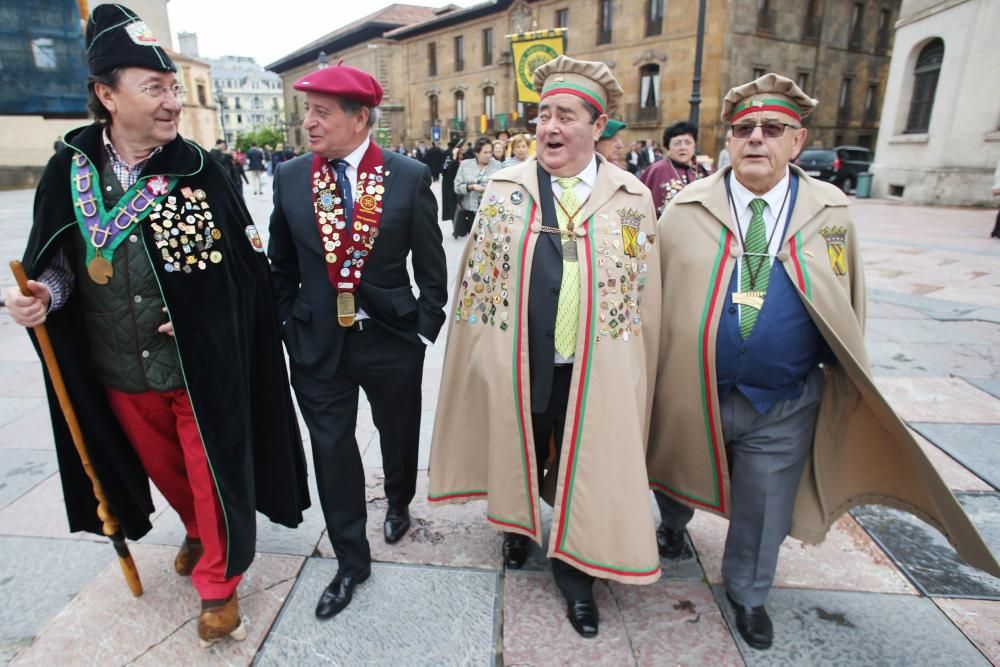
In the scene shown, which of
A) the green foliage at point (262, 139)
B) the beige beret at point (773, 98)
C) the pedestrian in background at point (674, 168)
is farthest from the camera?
the green foliage at point (262, 139)

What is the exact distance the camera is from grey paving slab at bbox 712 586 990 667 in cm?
224

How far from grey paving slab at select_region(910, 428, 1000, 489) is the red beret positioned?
3.77 m

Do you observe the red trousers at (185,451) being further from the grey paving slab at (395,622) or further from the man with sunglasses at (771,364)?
the man with sunglasses at (771,364)

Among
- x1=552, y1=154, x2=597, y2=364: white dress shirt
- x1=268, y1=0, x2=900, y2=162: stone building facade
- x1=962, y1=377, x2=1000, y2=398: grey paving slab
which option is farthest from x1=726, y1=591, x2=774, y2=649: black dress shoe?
x1=268, y1=0, x2=900, y2=162: stone building facade

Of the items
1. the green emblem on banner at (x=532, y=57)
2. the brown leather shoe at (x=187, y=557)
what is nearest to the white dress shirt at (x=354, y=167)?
the brown leather shoe at (x=187, y=557)

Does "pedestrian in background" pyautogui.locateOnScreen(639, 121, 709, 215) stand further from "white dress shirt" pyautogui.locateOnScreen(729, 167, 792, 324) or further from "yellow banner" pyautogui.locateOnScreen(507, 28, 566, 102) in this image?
"yellow banner" pyautogui.locateOnScreen(507, 28, 566, 102)

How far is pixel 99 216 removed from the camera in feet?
6.84

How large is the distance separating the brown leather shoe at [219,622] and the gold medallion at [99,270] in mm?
1215

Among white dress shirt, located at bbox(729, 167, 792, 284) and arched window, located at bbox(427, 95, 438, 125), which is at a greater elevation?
arched window, located at bbox(427, 95, 438, 125)

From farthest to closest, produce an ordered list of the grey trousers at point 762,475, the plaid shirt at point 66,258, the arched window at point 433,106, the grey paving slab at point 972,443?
the arched window at point 433,106 → the grey paving slab at point 972,443 → the grey trousers at point 762,475 → the plaid shirt at point 66,258

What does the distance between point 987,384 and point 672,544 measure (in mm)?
3592

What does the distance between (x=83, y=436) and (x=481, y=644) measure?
1.66 meters

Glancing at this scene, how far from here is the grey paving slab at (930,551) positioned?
2607 mm

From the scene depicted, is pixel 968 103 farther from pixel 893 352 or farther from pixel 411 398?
pixel 411 398
